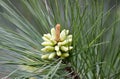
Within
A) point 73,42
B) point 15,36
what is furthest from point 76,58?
point 15,36

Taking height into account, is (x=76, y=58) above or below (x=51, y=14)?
below

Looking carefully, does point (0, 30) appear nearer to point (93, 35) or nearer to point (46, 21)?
point (46, 21)

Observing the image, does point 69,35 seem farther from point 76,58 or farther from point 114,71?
point 114,71

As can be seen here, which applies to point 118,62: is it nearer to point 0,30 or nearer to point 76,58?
point 76,58

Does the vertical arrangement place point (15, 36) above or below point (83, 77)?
above

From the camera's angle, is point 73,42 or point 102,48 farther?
point 102,48

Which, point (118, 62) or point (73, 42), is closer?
point (73, 42)
